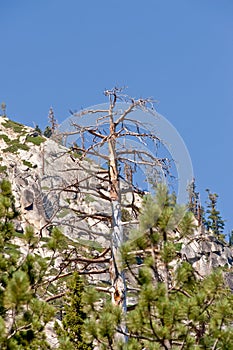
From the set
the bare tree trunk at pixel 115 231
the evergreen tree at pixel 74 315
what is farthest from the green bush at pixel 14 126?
the bare tree trunk at pixel 115 231

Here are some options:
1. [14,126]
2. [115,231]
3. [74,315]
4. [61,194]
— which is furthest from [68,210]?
[14,126]

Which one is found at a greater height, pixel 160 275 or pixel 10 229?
pixel 10 229

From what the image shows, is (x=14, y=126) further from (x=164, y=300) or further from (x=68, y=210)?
(x=164, y=300)

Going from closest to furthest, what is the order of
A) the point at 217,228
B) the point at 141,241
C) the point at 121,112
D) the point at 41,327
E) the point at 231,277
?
the point at 141,241, the point at 41,327, the point at 121,112, the point at 231,277, the point at 217,228

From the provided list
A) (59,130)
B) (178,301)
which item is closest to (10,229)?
A: (59,130)

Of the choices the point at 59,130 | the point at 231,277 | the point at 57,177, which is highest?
the point at 231,277

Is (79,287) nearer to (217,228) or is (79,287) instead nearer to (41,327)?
(41,327)

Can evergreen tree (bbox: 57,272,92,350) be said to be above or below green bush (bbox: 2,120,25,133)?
below

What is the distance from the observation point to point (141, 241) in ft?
26.3

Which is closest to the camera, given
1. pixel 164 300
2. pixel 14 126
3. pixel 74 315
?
pixel 164 300

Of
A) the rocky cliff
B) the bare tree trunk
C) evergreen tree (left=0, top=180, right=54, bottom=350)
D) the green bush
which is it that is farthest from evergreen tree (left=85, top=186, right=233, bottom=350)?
the green bush

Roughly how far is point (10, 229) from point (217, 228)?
265 feet

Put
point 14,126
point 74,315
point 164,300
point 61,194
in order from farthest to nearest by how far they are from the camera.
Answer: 1. point 14,126
2. point 74,315
3. point 61,194
4. point 164,300

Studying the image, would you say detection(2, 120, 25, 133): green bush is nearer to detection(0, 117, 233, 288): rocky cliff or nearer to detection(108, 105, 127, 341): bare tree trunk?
detection(0, 117, 233, 288): rocky cliff
